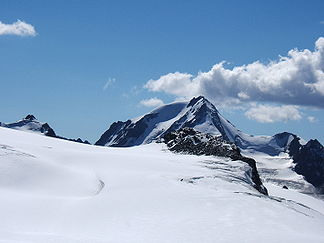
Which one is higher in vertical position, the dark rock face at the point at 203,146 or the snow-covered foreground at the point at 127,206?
the dark rock face at the point at 203,146

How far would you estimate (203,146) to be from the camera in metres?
79.8

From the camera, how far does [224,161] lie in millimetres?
67688

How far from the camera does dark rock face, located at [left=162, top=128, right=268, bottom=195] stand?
71.8m

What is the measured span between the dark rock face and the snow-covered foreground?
16442 mm

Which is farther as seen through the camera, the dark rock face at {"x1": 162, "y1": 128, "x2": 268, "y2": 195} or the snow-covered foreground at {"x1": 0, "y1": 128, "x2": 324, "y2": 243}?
the dark rock face at {"x1": 162, "y1": 128, "x2": 268, "y2": 195}

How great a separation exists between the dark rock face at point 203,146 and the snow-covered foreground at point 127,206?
1644cm

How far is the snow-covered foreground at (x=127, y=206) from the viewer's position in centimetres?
2480

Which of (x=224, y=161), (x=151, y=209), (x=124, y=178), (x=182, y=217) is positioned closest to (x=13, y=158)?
(x=124, y=178)

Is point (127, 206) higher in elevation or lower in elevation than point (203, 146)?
lower

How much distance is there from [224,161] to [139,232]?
142 feet

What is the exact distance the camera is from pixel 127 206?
→ 3322 centimetres

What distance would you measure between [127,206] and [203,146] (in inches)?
1874

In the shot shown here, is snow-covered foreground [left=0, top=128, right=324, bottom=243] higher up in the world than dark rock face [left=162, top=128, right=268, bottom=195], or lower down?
lower down

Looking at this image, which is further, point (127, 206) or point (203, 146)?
point (203, 146)
